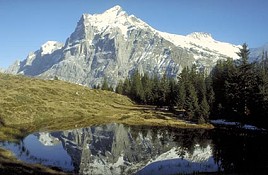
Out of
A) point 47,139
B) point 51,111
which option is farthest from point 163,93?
point 47,139

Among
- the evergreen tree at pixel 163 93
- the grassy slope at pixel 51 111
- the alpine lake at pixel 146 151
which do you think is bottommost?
the alpine lake at pixel 146 151

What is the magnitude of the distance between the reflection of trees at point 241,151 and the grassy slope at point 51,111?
1938 cm

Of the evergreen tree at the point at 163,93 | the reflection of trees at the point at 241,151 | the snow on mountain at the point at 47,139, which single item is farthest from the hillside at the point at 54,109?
the reflection of trees at the point at 241,151

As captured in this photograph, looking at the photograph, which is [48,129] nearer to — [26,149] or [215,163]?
[26,149]

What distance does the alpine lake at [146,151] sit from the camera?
156 feet

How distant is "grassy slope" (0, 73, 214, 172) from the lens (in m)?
88.3

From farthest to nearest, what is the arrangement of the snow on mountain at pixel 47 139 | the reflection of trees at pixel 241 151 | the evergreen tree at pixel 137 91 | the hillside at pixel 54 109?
the evergreen tree at pixel 137 91, the hillside at pixel 54 109, the snow on mountain at pixel 47 139, the reflection of trees at pixel 241 151

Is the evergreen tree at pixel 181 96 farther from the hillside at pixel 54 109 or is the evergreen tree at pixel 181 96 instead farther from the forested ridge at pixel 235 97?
the hillside at pixel 54 109

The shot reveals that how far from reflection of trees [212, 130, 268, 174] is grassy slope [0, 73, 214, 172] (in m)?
19.4

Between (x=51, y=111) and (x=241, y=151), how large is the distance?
64923 millimetres

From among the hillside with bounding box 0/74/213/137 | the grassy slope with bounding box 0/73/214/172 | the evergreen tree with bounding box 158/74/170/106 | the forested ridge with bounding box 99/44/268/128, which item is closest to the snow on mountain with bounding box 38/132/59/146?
the grassy slope with bounding box 0/73/214/172

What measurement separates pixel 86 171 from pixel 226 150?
27264 mm

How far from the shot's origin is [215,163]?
51.0 m

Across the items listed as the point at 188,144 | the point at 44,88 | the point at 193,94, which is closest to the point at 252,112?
the point at 193,94
